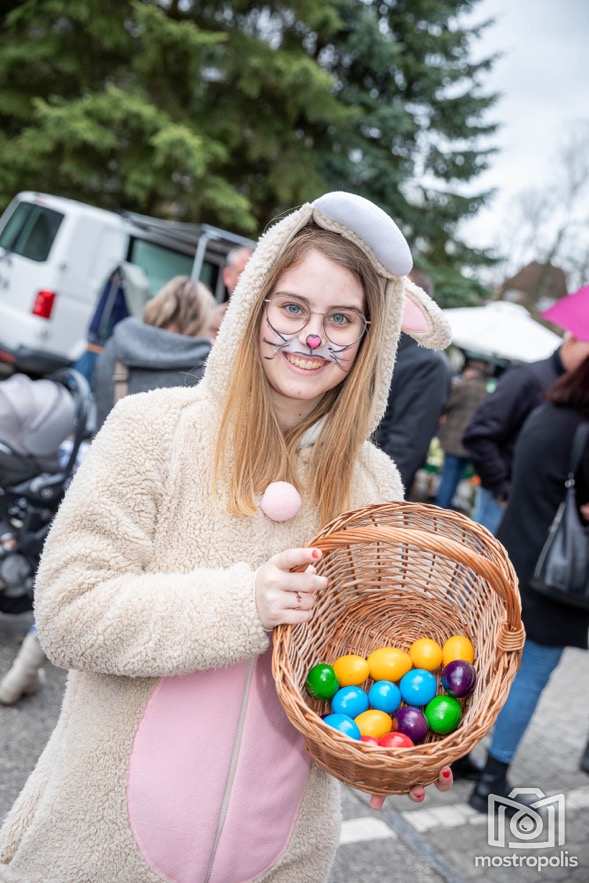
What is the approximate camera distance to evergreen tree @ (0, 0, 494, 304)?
42.5 feet

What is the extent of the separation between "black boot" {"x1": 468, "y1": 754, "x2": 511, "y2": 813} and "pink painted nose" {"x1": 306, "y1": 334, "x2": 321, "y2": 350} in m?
2.51

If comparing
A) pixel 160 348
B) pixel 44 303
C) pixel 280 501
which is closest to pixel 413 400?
pixel 160 348

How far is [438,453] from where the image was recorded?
9852mm

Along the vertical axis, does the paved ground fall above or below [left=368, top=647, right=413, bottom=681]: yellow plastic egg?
below

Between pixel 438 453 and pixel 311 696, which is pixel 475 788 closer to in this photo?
pixel 311 696

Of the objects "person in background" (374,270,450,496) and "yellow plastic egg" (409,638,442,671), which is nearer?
"yellow plastic egg" (409,638,442,671)

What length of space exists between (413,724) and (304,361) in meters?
0.70

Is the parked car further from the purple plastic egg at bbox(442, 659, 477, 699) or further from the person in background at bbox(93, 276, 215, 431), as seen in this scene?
the purple plastic egg at bbox(442, 659, 477, 699)

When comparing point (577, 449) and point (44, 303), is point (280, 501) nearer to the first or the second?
point (577, 449)

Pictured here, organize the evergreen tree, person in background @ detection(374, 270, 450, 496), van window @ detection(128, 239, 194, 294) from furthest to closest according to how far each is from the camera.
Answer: the evergreen tree
van window @ detection(128, 239, 194, 294)
person in background @ detection(374, 270, 450, 496)

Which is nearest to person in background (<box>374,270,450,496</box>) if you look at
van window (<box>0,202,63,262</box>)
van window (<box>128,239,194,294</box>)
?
van window (<box>0,202,63,262</box>)

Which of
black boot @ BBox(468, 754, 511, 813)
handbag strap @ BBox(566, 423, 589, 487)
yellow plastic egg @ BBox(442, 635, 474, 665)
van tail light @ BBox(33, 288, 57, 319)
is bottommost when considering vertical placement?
black boot @ BBox(468, 754, 511, 813)

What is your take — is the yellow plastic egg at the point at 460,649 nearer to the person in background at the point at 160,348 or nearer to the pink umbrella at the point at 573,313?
the pink umbrella at the point at 573,313

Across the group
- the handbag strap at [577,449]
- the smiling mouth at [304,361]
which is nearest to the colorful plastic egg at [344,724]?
the smiling mouth at [304,361]
